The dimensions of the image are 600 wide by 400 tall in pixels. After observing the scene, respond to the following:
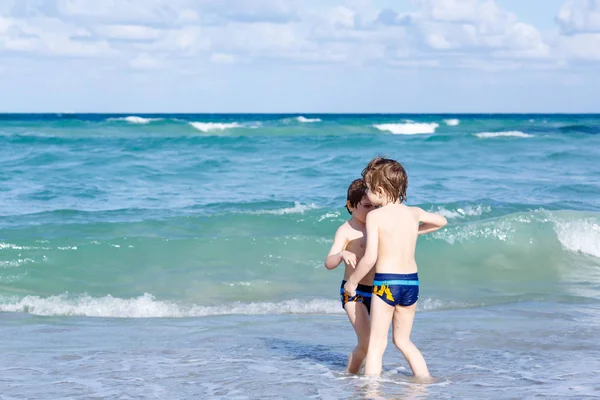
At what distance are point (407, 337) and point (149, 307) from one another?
3.65m

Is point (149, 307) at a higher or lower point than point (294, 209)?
lower

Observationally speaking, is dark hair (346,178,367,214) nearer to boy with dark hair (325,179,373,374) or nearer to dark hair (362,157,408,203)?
boy with dark hair (325,179,373,374)

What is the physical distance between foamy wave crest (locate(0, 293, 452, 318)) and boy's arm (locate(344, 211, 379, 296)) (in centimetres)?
306

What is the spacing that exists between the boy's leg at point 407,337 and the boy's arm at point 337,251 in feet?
1.50

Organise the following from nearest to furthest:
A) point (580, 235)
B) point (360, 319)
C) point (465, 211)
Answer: point (360, 319)
point (580, 235)
point (465, 211)

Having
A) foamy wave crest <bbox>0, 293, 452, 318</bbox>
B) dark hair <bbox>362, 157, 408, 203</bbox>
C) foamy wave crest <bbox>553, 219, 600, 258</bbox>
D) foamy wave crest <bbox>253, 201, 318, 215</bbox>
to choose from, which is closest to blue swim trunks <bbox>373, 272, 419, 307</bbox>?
dark hair <bbox>362, 157, 408, 203</bbox>

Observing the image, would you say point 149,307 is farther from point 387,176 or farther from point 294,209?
point 294,209

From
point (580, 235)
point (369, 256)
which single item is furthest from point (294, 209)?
point (369, 256)

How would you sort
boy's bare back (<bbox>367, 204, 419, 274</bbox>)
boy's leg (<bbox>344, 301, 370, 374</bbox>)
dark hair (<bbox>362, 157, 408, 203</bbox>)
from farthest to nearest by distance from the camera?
boy's leg (<bbox>344, 301, 370, 374</bbox>)
boy's bare back (<bbox>367, 204, 419, 274</bbox>)
dark hair (<bbox>362, 157, 408, 203</bbox>)

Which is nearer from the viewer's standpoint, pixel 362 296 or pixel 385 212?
pixel 385 212

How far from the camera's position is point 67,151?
2398 cm

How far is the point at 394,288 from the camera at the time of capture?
4492 millimetres

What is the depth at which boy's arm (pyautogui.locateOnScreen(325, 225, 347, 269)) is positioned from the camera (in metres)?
4.41

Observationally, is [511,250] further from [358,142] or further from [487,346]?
[358,142]
